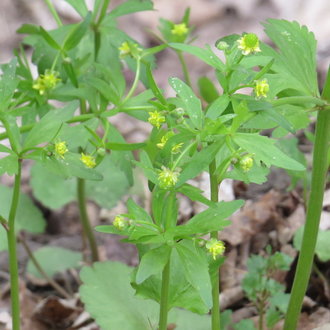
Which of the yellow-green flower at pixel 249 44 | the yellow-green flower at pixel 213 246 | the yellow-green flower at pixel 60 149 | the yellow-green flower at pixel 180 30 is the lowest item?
the yellow-green flower at pixel 213 246

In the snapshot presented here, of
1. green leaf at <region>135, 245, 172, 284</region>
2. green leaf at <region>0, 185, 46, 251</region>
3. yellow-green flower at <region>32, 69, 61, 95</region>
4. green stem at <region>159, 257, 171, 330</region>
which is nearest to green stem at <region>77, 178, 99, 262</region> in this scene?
green leaf at <region>0, 185, 46, 251</region>

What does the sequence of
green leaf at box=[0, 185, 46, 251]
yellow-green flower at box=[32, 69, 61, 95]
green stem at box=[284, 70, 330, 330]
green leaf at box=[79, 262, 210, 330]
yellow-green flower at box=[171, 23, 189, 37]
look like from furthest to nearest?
green leaf at box=[0, 185, 46, 251]
yellow-green flower at box=[171, 23, 189, 37]
yellow-green flower at box=[32, 69, 61, 95]
green leaf at box=[79, 262, 210, 330]
green stem at box=[284, 70, 330, 330]

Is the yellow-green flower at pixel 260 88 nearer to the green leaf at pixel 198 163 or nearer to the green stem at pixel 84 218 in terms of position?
the green leaf at pixel 198 163

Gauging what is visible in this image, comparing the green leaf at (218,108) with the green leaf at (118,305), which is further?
the green leaf at (118,305)

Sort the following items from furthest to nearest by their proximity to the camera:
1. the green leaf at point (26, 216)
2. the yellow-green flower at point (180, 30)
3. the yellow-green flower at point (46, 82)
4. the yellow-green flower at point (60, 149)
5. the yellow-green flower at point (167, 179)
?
the green leaf at point (26, 216) → the yellow-green flower at point (180, 30) → the yellow-green flower at point (46, 82) → the yellow-green flower at point (60, 149) → the yellow-green flower at point (167, 179)

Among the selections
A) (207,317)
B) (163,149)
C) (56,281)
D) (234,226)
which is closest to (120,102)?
(163,149)

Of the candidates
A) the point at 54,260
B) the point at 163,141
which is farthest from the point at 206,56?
the point at 54,260

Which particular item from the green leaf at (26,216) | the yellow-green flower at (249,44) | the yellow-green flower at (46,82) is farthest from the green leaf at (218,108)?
the green leaf at (26,216)

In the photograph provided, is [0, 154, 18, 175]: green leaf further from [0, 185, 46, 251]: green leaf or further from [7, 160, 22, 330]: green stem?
[0, 185, 46, 251]: green leaf
